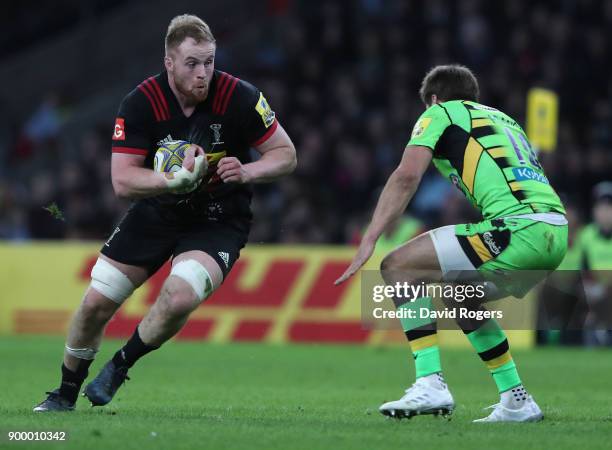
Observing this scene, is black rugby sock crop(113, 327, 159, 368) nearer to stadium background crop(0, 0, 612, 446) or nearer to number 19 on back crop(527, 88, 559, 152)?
number 19 on back crop(527, 88, 559, 152)

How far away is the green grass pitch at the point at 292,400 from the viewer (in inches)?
252

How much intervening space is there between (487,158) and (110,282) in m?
2.43

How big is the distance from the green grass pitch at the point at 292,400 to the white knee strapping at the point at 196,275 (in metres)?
0.77

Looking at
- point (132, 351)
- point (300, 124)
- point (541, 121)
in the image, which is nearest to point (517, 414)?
point (132, 351)

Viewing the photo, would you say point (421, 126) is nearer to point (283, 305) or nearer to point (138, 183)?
point (138, 183)

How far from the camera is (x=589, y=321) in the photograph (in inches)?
690

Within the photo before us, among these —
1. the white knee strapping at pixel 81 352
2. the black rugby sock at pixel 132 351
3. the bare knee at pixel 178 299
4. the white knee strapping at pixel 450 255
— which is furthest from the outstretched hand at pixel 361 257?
the white knee strapping at pixel 81 352

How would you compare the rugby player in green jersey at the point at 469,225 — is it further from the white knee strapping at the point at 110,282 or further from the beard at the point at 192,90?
the white knee strapping at the point at 110,282

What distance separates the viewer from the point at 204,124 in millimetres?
7742

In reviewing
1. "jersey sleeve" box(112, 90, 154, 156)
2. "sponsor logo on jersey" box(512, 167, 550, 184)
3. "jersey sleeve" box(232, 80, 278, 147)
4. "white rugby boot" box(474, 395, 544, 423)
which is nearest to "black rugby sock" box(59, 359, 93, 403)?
"jersey sleeve" box(112, 90, 154, 156)

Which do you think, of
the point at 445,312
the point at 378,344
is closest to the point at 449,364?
the point at 378,344

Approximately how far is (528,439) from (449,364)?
722 centimetres

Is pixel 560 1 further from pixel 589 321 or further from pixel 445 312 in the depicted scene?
pixel 445 312

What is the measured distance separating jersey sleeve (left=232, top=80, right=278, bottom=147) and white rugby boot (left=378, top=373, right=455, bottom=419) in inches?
72.7
